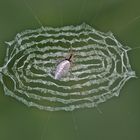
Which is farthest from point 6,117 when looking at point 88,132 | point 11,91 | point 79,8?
point 79,8

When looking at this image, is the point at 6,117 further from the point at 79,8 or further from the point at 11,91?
the point at 79,8

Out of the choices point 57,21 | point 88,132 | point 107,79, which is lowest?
point 88,132

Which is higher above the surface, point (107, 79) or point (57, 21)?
point (57, 21)

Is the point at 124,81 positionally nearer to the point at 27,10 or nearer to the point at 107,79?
the point at 107,79
